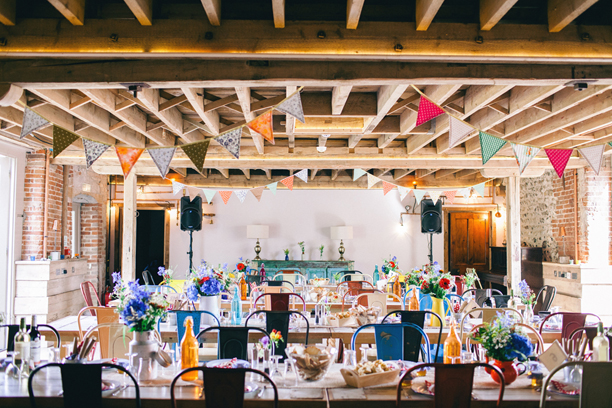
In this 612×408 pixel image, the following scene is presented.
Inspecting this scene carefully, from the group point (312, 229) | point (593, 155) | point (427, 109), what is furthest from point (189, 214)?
point (593, 155)

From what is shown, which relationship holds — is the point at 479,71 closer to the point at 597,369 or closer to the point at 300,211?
the point at 597,369

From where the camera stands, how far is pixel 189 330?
259 cm

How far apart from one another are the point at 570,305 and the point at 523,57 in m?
5.64

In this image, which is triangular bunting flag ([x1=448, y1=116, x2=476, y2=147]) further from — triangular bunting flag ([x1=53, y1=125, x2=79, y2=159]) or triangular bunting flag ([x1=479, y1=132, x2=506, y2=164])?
triangular bunting flag ([x1=53, y1=125, x2=79, y2=159])

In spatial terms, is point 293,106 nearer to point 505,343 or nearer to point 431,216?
point 505,343

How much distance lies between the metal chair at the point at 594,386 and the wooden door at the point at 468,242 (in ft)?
28.6

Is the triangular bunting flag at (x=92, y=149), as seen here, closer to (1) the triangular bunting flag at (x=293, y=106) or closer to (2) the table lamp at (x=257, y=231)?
(1) the triangular bunting flag at (x=293, y=106)

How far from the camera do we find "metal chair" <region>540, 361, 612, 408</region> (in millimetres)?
2066

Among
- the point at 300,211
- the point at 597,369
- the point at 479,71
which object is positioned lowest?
the point at 597,369

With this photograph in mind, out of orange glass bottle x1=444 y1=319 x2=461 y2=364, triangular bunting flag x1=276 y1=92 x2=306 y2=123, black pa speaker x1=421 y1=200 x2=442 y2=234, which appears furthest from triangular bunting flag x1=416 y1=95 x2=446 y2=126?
black pa speaker x1=421 y1=200 x2=442 y2=234

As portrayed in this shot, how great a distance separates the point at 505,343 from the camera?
7.61 feet

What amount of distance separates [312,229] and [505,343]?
7709mm

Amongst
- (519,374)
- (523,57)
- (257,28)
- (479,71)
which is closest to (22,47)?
(257,28)

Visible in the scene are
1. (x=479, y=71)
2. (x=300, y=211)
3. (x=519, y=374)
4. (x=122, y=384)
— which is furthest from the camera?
(x=300, y=211)
